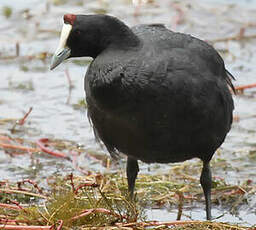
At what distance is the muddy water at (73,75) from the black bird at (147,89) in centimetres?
95

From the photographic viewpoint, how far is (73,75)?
10.5 meters

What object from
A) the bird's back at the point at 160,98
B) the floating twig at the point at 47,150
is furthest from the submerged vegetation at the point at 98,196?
the bird's back at the point at 160,98

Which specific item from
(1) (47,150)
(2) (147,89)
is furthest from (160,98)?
(1) (47,150)

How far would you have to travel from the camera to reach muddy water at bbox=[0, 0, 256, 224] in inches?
323

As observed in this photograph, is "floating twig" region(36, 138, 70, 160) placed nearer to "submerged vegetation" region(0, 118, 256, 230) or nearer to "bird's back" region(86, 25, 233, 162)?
"submerged vegetation" region(0, 118, 256, 230)

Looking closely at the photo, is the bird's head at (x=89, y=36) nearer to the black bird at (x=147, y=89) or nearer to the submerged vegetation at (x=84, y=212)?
the black bird at (x=147, y=89)

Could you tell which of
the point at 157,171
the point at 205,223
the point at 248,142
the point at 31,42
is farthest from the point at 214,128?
the point at 31,42

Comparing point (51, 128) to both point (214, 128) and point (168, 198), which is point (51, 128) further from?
point (214, 128)

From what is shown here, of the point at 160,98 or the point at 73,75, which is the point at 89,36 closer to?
the point at 160,98

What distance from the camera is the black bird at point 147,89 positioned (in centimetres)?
596

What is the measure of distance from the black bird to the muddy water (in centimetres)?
95

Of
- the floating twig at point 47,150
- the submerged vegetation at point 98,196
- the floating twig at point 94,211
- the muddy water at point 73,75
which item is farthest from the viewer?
the floating twig at point 47,150

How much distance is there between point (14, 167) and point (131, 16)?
474cm

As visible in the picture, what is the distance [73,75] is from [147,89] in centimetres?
466
